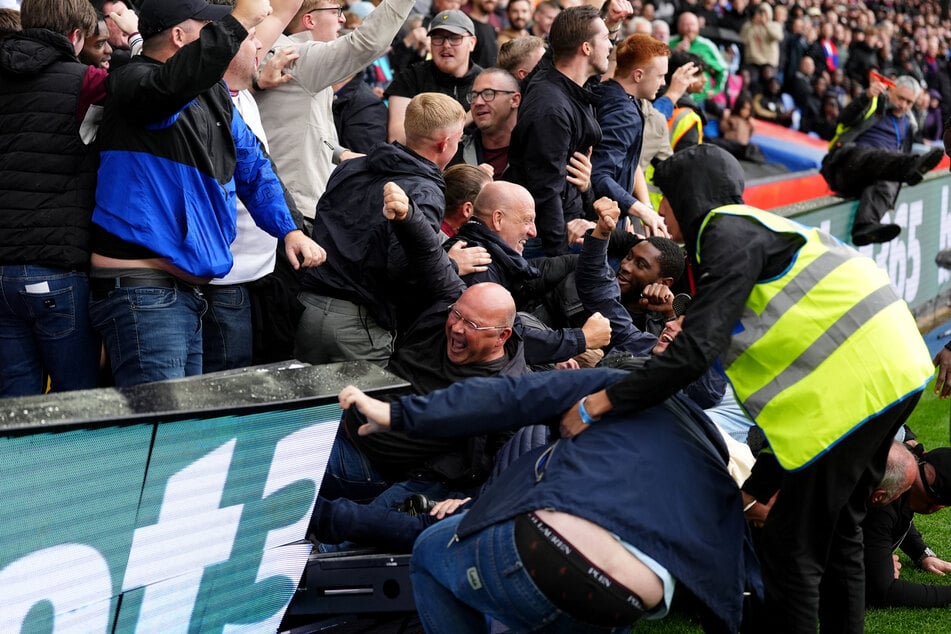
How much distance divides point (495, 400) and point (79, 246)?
1.69 m

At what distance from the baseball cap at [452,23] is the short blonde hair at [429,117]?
178 centimetres

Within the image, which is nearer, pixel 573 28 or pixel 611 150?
pixel 573 28

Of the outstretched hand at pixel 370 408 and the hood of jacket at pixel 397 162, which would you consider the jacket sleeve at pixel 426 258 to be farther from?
the outstretched hand at pixel 370 408

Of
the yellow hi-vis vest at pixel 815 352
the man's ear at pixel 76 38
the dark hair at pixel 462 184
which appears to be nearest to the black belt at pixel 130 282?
the man's ear at pixel 76 38

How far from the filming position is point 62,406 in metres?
2.90

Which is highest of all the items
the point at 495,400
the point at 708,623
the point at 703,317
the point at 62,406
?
the point at 703,317

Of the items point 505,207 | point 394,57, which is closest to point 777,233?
point 505,207

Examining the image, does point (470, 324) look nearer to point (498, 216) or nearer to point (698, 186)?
point (498, 216)

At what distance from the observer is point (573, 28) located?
588 cm

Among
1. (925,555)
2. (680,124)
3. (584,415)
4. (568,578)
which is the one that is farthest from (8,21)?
(680,124)

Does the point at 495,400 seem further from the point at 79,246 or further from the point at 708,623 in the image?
the point at 79,246

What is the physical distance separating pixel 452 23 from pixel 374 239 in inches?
88.2

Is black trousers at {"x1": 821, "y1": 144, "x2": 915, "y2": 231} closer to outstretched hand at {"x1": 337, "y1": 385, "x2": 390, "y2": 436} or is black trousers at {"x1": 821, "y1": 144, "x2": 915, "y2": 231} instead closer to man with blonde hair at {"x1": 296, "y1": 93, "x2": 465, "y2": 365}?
man with blonde hair at {"x1": 296, "y1": 93, "x2": 465, "y2": 365}

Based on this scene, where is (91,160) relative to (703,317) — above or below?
below
